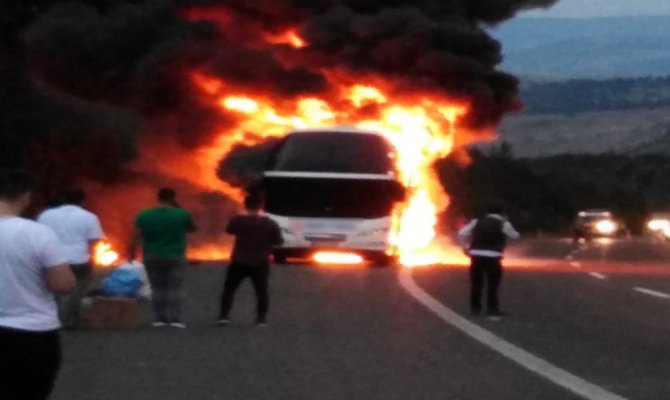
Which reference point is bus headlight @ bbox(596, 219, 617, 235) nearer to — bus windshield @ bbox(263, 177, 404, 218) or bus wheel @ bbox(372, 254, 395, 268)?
bus windshield @ bbox(263, 177, 404, 218)

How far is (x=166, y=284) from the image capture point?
66.3 ft

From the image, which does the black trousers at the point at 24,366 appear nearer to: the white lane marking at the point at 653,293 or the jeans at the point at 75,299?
the jeans at the point at 75,299

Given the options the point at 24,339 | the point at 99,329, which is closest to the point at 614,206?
the point at 99,329

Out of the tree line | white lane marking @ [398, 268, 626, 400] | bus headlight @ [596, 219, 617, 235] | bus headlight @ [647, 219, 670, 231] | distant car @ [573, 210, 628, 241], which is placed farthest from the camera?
bus headlight @ [647, 219, 670, 231]

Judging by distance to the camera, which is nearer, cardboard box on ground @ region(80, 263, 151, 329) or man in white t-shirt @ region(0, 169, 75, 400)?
man in white t-shirt @ region(0, 169, 75, 400)

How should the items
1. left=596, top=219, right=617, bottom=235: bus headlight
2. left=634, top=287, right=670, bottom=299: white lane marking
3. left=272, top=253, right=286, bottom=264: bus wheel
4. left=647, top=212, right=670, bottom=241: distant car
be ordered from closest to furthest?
1. left=634, top=287, right=670, bottom=299: white lane marking
2. left=272, top=253, right=286, bottom=264: bus wheel
3. left=596, top=219, right=617, bottom=235: bus headlight
4. left=647, top=212, right=670, bottom=241: distant car

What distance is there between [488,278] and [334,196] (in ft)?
50.6

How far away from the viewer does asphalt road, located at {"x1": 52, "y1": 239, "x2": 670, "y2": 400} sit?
Result: 14.6 metres

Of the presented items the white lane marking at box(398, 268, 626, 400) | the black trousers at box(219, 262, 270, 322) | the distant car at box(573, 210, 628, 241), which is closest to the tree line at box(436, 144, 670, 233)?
the distant car at box(573, 210, 628, 241)

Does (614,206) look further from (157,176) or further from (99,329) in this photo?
(99,329)

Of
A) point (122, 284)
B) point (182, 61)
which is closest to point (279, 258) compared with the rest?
point (122, 284)

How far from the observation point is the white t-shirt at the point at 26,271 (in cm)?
925

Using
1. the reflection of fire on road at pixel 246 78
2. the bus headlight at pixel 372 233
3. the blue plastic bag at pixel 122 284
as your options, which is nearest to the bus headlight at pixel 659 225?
the reflection of fire on road at pixel 246 78

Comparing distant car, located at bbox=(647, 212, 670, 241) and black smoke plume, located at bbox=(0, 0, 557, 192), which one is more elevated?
black smoke plume, located at bbox=(0, 0, 557, 192)
